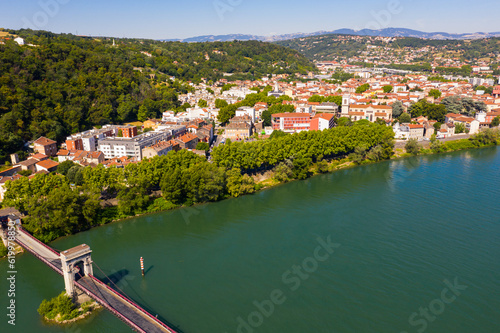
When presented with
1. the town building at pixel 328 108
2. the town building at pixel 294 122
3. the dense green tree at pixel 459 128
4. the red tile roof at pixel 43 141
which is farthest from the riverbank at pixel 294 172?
the town building at pixel 328 108

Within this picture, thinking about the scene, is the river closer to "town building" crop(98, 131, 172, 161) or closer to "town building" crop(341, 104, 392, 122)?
"town building" crop(98, 131, 172, 161)

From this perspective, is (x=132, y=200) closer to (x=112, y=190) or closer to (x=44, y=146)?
(x=112, y=190)

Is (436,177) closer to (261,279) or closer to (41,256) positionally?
(261,279)

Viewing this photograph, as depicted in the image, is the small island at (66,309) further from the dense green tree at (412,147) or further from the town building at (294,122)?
the dense green tree at (412,147)

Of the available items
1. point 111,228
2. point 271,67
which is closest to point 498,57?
point 271,67

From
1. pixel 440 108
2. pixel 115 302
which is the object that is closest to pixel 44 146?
pixel 115 302

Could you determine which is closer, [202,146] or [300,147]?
[300,147]
